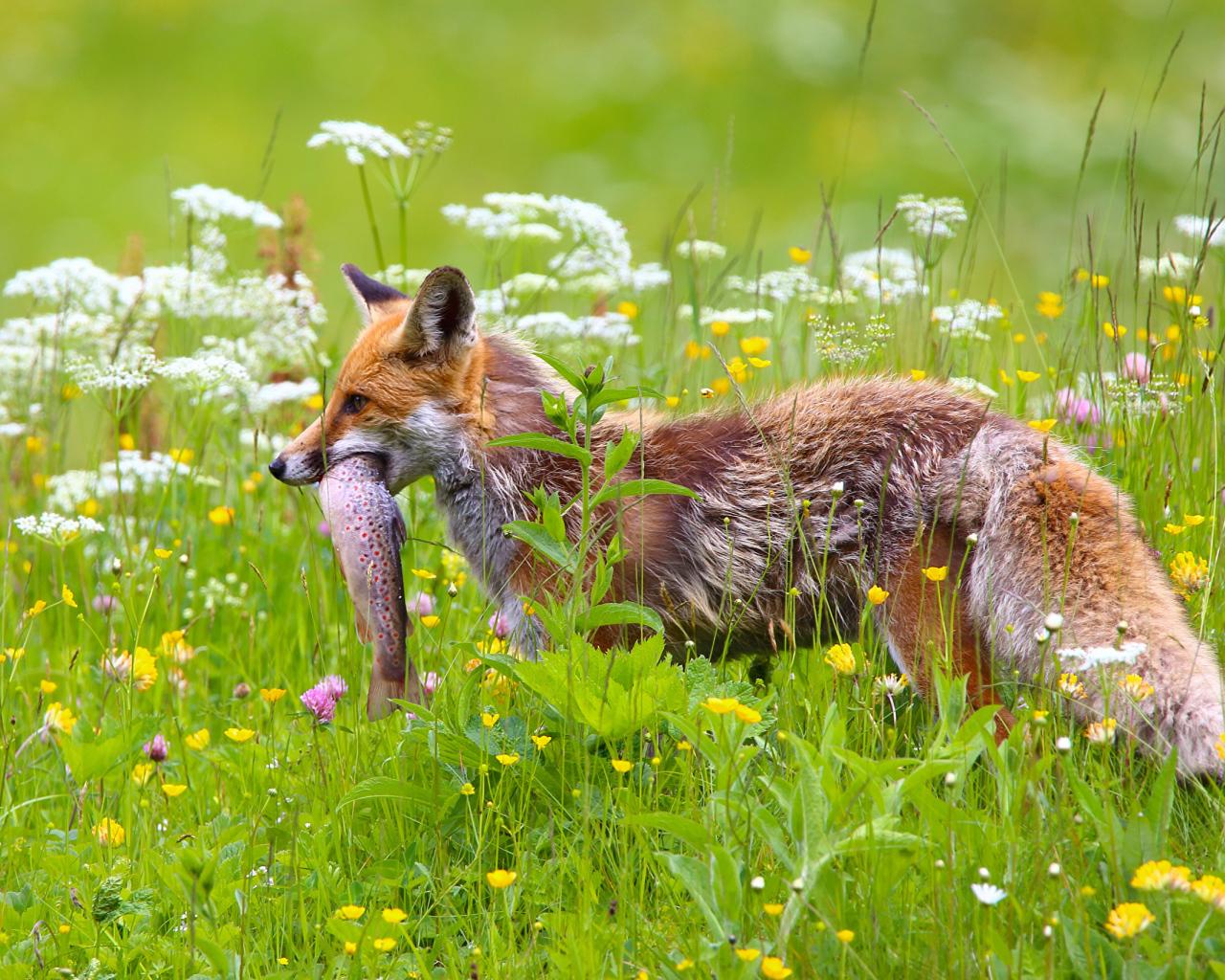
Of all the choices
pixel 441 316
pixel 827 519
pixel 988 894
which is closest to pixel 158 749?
pixel 441 316

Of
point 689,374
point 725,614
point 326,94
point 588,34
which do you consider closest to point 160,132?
point 326,94

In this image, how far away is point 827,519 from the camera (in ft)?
12.4

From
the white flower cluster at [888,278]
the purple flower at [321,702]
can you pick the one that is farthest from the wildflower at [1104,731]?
the white flower cluster at [888,278]

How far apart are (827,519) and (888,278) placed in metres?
2.39

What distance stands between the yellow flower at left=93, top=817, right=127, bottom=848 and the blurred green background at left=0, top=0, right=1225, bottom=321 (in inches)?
412

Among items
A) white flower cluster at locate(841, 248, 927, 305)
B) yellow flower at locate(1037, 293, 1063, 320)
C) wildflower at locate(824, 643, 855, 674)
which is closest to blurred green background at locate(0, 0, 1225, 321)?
white flower cluster at locate(841, 248, 927, 305)

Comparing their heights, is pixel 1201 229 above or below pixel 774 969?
above

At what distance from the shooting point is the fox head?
4.30 metres

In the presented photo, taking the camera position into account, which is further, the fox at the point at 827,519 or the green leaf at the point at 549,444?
the fox at the point at 827,519

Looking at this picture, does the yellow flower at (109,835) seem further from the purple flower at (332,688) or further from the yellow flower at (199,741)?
the purple flower at (332,688)

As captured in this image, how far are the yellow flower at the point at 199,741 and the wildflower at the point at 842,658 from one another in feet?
7.30

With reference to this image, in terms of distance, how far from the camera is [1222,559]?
150 inches

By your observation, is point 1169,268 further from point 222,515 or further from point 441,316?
→ point 222,515

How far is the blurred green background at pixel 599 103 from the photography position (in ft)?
45.9
